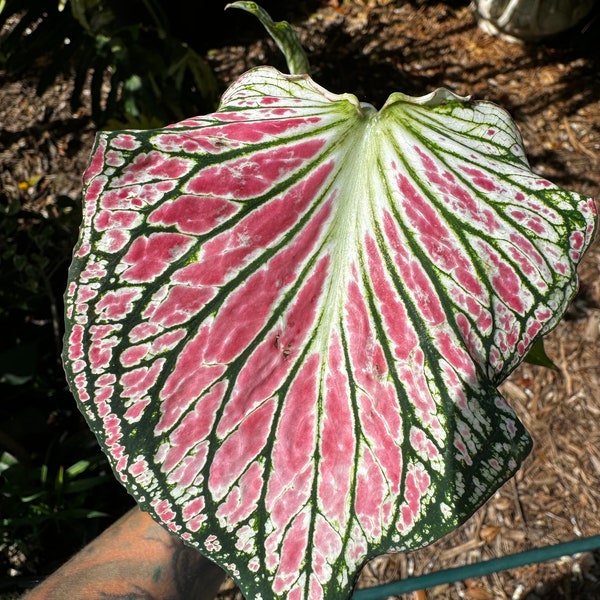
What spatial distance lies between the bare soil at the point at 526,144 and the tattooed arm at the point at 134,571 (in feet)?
2.48

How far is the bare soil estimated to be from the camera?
170 centimetres

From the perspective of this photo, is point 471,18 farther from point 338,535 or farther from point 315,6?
point 338,535

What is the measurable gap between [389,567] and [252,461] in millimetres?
1232

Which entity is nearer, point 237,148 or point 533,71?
point 237,148

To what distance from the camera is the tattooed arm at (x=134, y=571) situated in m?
0.75

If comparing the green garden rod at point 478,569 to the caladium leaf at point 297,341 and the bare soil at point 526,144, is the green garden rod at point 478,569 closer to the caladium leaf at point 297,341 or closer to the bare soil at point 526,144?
the caladium leaf at point 297,341

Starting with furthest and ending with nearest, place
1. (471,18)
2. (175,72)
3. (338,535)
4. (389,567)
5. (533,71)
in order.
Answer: (471,18)
(533,71)
(175,72)
(389,567)
(338,535)

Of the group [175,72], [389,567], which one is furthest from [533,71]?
[389,567]

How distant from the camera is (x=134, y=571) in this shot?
2.55ft

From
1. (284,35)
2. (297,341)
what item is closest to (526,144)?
(284,35)

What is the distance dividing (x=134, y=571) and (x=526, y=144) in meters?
2.08

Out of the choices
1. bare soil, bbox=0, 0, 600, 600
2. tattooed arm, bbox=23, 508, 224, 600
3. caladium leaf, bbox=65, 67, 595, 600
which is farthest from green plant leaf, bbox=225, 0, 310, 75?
bare soil, bbox=0, 0, 600, 600

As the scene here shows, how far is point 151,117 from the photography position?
1896 millimetres

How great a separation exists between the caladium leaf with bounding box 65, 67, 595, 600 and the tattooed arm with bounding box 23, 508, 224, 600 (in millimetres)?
205
